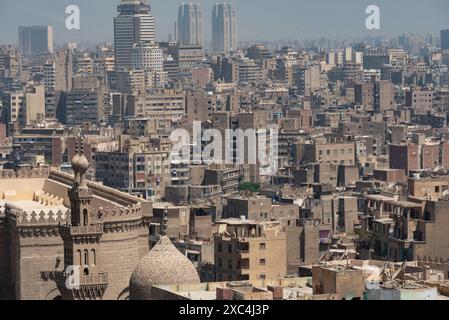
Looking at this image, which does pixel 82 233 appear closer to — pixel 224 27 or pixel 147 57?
pixel 224 27

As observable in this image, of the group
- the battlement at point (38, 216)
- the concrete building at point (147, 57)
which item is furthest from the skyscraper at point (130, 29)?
the battlement at point (38, 216)

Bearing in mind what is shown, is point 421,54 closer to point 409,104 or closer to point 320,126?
point 409,104

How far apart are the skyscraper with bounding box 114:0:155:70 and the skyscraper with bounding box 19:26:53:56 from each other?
9.62 m

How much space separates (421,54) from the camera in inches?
4919

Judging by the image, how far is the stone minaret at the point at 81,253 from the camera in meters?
21.5

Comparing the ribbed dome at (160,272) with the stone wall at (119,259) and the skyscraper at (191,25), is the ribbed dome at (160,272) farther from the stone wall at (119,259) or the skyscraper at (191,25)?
the skyscraper at (191,25)

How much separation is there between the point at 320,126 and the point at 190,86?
31.9 metres

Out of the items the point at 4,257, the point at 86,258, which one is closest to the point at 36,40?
the point at 4,257

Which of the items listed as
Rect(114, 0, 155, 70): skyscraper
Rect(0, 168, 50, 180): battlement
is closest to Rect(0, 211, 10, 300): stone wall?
Rect(0, 168, 50, 180): battlement

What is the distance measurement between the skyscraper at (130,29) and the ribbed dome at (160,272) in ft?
309

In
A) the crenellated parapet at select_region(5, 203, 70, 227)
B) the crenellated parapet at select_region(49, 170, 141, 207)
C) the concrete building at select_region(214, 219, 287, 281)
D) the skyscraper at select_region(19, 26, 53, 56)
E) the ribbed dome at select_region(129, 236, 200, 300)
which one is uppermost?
the skyscraper at select_region(19, 26, 53, 56)

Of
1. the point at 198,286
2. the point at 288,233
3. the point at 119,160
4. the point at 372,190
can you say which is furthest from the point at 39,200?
the point at 119,160

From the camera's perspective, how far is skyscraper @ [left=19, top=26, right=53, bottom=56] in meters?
79.0

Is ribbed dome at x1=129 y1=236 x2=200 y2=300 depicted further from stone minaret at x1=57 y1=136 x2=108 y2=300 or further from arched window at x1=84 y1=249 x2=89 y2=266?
arched window at x1=84 y1=249 x2=89 y2=266
